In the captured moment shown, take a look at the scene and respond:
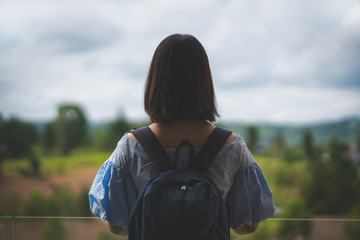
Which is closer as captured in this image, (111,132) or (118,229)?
(118,229)

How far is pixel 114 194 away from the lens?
0.85 m

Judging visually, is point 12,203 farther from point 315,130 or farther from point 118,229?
point 118,229

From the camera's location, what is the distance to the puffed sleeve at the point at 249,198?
0.86m

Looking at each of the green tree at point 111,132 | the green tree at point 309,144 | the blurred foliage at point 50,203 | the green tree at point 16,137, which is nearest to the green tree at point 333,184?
the green tree at point 309,144

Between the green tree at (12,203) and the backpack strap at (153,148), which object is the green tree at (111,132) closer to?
the green tree at (12,203)

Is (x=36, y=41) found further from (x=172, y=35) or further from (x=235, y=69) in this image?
(x=172, y=35)

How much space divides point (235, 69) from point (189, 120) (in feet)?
18.7

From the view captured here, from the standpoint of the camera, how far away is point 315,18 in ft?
20.7

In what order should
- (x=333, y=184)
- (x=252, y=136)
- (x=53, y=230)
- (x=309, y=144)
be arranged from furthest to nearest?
(x=309, y=144), (x=252, y=136), (x=333, y=184), (x=53, y=230)

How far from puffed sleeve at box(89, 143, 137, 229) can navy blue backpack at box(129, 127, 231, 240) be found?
8cm

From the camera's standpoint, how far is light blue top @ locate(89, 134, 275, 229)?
82 cm

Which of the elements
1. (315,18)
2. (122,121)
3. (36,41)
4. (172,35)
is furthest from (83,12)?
(172,35)

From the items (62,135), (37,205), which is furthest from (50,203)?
(62,135)

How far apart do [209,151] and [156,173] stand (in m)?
0.13
